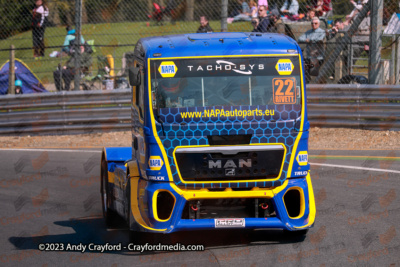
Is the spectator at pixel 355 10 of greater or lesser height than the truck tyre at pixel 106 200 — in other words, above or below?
above

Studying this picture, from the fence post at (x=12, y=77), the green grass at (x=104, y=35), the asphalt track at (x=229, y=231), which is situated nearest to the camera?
the asphalt track at (x=229, y=231)

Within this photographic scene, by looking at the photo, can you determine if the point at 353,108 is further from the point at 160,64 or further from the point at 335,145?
the point at 160,64

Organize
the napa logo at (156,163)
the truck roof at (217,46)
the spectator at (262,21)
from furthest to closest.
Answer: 1. the spectator at (262,21)
2. the truck roof at (217,46)
3. the napa logo at (156,163)

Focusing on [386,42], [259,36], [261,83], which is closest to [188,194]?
[261,83]

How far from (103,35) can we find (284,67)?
11.4 meters

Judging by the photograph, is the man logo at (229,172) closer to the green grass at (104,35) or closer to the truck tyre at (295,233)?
the truck tyre at (295,233)

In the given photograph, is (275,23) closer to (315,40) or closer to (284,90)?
(315,40)

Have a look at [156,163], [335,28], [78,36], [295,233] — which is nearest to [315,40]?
[335,28]

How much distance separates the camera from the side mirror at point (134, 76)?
7715 millimetres

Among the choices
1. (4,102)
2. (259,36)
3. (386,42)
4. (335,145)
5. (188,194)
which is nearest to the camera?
(188,194)

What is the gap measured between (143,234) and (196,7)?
10.8 m

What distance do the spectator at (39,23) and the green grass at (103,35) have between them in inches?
6.1

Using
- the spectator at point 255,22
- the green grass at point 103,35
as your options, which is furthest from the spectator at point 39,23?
the spectator at point 255,22

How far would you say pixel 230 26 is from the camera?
1731 centimetres
